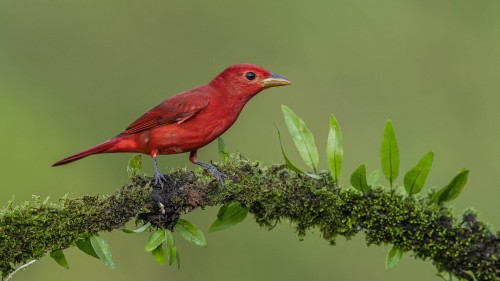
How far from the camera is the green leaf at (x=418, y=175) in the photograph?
2648 mm

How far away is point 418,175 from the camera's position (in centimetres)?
266

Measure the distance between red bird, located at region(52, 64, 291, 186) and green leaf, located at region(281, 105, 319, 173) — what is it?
60 cm

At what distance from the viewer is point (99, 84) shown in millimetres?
6379

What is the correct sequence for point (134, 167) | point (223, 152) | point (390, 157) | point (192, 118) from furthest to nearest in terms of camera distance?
point (192, 118)
point (223, 152)
point (134, 167)
point (390, 157)

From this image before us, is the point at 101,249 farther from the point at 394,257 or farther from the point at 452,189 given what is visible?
the point at 452,189

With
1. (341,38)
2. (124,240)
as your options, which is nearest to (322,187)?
(124,240)

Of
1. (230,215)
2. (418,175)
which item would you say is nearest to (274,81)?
(230,215)

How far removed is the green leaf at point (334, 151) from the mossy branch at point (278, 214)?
0.13 ft

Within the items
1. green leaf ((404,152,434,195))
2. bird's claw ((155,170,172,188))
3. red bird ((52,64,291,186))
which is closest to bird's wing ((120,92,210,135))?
red bird ((52,64,291,186))

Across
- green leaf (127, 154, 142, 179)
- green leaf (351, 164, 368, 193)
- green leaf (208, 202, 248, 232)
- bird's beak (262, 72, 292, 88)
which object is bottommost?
green leaf (208, 202, 248, 232)

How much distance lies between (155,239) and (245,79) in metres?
1.04

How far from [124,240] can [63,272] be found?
582mm

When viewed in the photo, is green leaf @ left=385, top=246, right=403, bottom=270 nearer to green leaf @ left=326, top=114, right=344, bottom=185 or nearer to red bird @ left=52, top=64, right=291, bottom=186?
green leaf @ left=326, top=114, right=344, bottom=185

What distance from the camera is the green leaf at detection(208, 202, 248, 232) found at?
9.63ft
